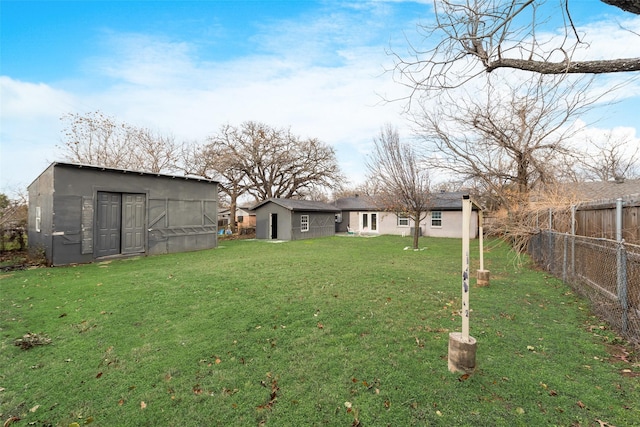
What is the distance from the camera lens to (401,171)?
1297 centimetres

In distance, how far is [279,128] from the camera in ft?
76.9

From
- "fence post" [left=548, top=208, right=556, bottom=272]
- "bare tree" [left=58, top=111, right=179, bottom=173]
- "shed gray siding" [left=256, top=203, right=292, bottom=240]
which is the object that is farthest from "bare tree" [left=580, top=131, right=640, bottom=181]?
"bare tree" [left=58, top=111, right=179, bottom=173]

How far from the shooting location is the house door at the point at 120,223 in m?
10.5

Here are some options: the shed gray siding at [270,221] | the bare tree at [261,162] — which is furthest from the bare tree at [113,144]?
the shed gray siding at [270,221]

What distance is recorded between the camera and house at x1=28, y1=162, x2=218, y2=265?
9.43 metres

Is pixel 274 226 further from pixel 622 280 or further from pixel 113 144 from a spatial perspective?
pixel 622 280

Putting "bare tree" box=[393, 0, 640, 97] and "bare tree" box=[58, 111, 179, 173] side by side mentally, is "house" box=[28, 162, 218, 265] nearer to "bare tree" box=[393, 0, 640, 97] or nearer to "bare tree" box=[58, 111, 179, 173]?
"bare tree" box=[58, 111, 179, 173]

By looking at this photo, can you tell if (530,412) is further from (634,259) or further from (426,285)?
(426,285)

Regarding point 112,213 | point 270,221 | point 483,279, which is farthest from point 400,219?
point 112,213

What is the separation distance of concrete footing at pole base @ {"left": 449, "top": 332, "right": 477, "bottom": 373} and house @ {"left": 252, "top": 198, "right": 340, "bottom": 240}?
15145 millimetres

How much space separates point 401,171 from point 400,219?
9.41 metres

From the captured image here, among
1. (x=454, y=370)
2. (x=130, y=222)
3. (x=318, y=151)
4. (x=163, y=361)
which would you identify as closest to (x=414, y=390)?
(x=454, y=370)

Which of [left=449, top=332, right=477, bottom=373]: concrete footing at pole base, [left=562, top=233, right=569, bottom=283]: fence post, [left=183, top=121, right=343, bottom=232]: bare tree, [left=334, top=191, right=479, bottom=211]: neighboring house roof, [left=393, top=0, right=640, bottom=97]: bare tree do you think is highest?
[left=183, top=121, right=343, bottom=232]: bare tree

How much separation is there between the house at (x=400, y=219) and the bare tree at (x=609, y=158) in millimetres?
6731
